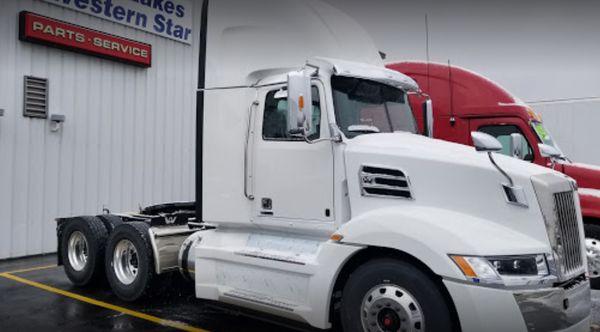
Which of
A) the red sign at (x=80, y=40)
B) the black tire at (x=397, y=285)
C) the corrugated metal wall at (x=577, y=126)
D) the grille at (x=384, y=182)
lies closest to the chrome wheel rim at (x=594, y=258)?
the corrugated metal wall at (x=577, y=126)

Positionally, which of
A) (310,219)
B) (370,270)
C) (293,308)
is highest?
(310,219)

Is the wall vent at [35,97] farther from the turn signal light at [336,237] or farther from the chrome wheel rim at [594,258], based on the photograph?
the chrome wheel rim at [594,258]

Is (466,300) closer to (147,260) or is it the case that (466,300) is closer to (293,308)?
(293,308)

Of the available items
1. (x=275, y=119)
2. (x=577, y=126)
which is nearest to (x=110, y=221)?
(x=275, y=119)

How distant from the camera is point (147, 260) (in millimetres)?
6336

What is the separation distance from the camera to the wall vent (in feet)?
32.7

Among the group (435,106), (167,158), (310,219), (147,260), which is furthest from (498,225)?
(167,158)

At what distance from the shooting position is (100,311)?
20.2 ft

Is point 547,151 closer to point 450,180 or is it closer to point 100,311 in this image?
point 450,180

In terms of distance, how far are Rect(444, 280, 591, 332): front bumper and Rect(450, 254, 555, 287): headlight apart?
0.07 metres

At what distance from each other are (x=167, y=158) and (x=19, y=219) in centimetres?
369

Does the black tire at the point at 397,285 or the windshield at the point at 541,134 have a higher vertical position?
the windshield at the point at 541,134

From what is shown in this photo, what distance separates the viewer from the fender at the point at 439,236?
12.4ft

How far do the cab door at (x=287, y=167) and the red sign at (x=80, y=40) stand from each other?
673cm
